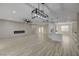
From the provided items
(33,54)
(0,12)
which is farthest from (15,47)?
(0,12)

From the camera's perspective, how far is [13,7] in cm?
248

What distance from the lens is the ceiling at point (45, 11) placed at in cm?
246

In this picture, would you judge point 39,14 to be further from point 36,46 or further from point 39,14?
point 36,46

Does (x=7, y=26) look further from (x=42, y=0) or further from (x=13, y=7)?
(x=42, y=0)

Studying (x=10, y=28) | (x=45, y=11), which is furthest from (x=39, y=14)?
(x=10, y=28)

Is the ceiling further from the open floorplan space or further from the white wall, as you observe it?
the white wall

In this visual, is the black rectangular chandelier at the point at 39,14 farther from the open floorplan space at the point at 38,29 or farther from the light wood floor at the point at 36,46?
the light wood floor at the point at 36,46

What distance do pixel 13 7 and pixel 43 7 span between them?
2.23ft

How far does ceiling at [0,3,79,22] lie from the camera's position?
2.46 m

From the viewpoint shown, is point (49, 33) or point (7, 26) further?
point (49, 33)

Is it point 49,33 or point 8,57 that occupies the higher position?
point 49,33

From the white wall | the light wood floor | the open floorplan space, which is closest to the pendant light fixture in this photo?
the open floorplan space

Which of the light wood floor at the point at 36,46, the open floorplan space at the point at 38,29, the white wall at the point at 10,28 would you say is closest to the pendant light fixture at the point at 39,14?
the open floorplan space at the point at 38,29

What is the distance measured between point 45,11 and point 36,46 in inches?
33.4
